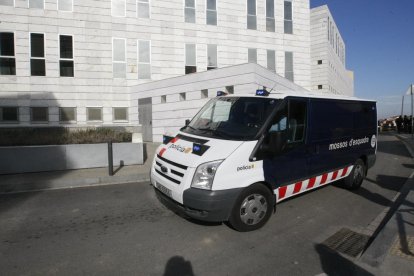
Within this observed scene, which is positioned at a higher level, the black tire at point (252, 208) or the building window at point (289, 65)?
the building window at point (289, 65)

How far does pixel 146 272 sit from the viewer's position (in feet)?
11.0

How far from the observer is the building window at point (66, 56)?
1881 centimetres

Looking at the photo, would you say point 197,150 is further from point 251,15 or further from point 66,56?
point 251,15

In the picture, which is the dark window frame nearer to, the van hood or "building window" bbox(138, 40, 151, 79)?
"building window" bbox(138, 40, 151, 79)

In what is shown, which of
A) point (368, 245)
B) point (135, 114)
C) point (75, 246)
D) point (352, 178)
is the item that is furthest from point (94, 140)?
point (135, 114)

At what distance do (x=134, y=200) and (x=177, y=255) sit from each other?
2622mm

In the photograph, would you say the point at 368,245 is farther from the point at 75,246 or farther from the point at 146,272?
the point at 75,246

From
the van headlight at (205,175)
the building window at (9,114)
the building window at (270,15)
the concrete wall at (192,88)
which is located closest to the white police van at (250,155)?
the van headlight at (205,175)

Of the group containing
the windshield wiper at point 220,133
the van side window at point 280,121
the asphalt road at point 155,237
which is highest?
the van side window at point 280,121

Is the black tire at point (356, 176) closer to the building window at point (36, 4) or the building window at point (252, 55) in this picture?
the building window at point (252, 55)

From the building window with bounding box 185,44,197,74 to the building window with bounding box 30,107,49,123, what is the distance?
31.7 ft

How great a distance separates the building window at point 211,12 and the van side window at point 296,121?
17870 mm

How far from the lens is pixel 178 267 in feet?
11.5

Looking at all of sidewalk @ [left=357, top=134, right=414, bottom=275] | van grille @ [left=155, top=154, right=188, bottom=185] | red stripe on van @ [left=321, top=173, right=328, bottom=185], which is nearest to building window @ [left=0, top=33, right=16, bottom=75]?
van grille @ [left=155, top=154, right=188, bottom=185]
